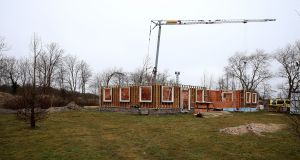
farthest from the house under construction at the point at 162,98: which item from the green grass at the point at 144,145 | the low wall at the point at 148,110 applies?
the green grass at the point at 144,145

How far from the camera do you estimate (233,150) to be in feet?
31.3

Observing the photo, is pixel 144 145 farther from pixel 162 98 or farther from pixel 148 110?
pixel 162 98

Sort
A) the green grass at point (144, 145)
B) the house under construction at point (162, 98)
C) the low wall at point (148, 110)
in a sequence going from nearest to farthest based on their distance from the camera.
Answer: the green grass at point (144, 145)
the low wall at point (148, 110)
the house under construction at point (162, 98)

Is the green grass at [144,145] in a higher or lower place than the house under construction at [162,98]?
lower

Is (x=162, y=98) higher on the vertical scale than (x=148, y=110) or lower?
higher

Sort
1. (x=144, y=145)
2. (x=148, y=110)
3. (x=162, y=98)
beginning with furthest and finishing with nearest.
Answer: (x=162, y=98)
(x=148, y=110)
(x=144, y=145)

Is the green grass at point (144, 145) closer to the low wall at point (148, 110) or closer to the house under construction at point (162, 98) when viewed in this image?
the low wall at point (148, 110)

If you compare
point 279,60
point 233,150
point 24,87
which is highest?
point 279,60

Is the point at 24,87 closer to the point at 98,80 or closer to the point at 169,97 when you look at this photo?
the point at 169,97

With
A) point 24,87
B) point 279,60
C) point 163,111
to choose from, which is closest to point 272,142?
point 24,87

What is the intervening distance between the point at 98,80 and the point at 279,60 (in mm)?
43375

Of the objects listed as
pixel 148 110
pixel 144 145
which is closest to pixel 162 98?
pixel 148 110

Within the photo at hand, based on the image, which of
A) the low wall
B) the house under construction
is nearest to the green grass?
the low wall

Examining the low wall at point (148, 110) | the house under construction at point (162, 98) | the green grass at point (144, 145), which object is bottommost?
the green grass at point (144, 145)
